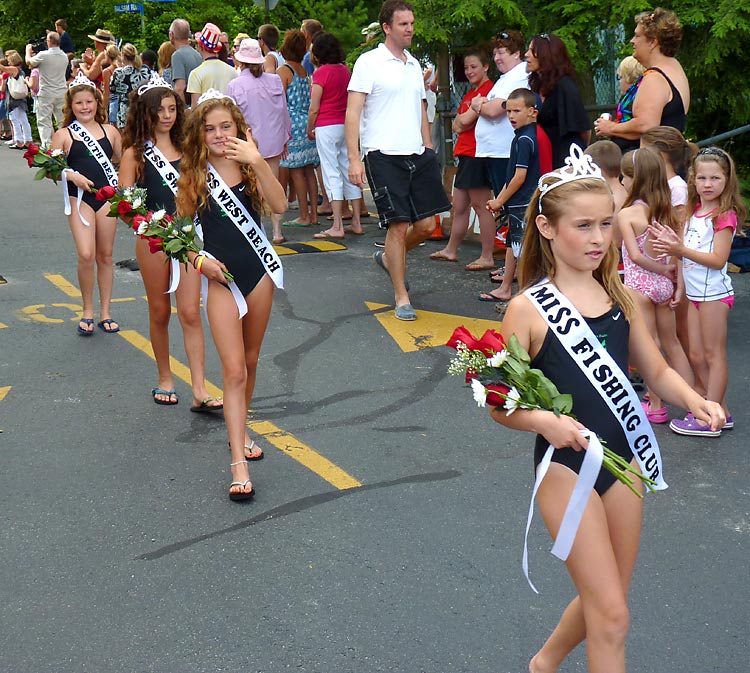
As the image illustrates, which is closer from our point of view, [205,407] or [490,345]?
[490,345]

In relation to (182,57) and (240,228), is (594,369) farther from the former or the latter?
(182,57)

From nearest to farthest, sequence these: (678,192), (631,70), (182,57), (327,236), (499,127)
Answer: (678,192) → (631,70) → (499,127) → (327,236) → (182,57)

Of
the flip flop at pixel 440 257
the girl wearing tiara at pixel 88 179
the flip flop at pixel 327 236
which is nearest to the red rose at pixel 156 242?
the girl wearing tiara at pixel 88 179

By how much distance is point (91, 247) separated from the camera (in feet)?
26.5

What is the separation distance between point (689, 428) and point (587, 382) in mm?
2868

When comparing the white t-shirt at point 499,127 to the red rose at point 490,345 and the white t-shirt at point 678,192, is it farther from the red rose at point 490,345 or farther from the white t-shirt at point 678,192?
the red rose at point 490,345

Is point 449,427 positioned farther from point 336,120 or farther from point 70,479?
point 336,120

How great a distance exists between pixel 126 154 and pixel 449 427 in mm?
2500

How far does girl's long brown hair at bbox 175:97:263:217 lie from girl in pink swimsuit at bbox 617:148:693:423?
7.13ft

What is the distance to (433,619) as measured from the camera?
398 centimetres

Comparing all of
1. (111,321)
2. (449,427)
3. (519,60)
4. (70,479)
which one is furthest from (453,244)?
(70,479)

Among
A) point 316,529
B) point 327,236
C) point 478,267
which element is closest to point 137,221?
point 316,529

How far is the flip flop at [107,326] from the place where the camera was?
816cm

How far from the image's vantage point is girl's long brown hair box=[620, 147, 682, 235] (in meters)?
5.82
